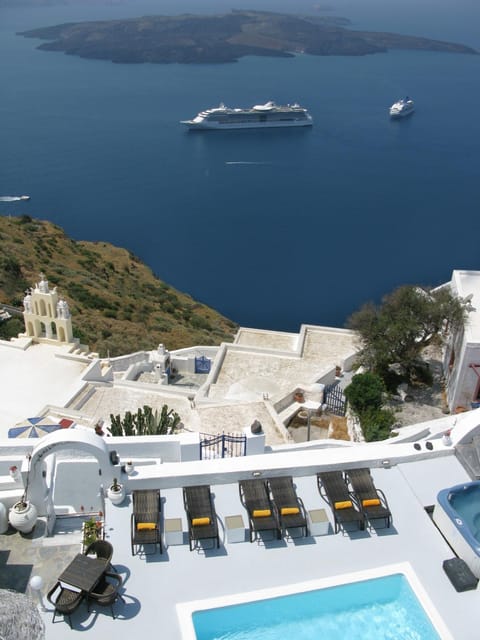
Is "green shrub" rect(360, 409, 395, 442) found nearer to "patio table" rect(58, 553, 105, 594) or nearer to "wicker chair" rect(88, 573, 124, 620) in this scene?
"wicker chair" rect(88, 573, 124, 620)

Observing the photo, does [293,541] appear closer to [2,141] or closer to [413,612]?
[413,612]

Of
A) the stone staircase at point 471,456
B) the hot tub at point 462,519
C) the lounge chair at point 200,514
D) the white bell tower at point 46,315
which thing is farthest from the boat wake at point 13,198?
the hot tub at point 462,519

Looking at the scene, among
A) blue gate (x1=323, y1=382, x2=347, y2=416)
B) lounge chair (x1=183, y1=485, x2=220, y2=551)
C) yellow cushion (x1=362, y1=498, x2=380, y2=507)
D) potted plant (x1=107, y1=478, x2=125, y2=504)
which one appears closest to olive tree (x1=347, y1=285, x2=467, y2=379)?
blue gate (x1=323, y1=382, x2=347, y2=416)

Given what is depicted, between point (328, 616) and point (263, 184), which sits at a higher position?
point (328, 616)

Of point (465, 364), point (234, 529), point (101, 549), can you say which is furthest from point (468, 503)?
point (465, 364)

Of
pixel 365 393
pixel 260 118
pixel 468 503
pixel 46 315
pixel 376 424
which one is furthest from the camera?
pixel 260 118

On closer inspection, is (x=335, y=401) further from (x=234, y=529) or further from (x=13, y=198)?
(x=13, y=198)

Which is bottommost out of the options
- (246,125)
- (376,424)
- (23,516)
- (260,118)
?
(246,125)
